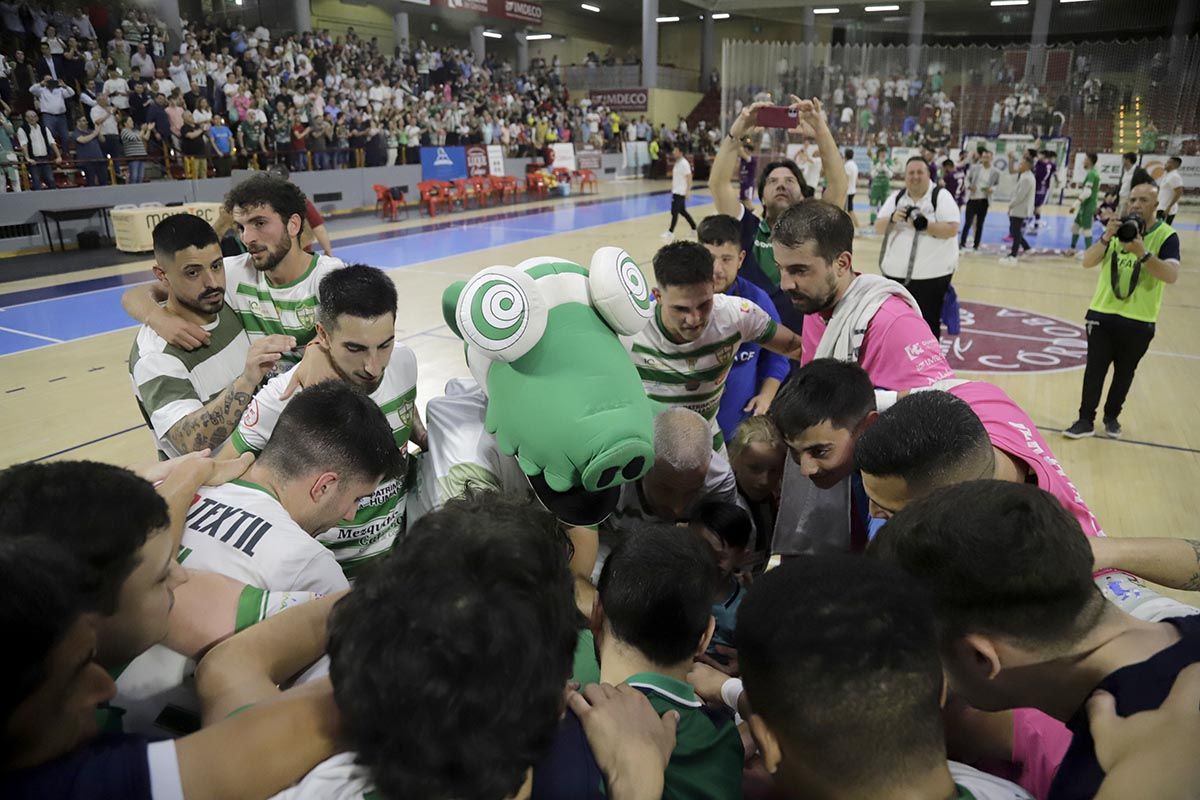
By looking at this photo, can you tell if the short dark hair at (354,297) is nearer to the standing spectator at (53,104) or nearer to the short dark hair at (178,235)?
the short dark hair at (178,235)

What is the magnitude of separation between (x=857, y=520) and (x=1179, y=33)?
31.3 meters

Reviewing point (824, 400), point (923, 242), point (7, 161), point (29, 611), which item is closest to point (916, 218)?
point (923, 242)

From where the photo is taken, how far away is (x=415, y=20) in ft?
93.8

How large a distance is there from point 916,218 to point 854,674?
19.7 ft

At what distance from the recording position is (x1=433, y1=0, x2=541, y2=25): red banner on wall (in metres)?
23.9

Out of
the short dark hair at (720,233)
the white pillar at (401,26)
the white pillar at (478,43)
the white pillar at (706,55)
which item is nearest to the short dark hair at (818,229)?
the short dark hair at (720,233)

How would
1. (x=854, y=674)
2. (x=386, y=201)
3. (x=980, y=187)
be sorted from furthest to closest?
(x=386, y=201) < (x=980, y=187) < (x=854, y=674)

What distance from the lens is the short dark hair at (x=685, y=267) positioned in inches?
114

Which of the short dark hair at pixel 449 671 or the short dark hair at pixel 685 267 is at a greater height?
the short dark hair at pixel 685 267

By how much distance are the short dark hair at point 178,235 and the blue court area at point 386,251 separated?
597 centimetres

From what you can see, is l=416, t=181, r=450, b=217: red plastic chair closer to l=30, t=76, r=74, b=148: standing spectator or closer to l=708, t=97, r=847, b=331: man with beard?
l=30, t=76, r=74, b=148: standing spectator

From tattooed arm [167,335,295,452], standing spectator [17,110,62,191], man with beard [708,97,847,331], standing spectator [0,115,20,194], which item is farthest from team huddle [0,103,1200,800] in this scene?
standing spectator [17,110,62,191]

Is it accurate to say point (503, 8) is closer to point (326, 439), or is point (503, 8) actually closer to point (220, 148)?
point (220, 148)

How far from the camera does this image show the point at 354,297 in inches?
98.5
